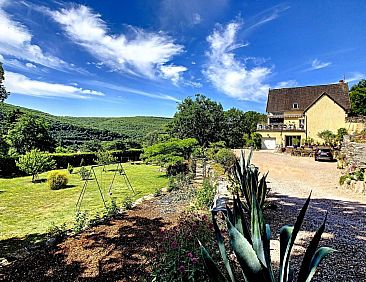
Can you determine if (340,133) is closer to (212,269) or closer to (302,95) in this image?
(302,95)

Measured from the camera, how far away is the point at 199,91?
29.4 m

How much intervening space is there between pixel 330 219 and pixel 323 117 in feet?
85.3

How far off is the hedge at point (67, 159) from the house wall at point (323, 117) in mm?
21419

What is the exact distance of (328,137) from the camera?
2622 cm

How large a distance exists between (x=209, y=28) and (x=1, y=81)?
10.9 metres

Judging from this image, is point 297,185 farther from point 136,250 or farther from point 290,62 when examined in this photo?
point 290,62

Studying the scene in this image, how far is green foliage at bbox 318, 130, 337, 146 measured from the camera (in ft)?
85.6

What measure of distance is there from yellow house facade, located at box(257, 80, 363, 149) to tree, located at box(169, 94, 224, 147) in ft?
21.4

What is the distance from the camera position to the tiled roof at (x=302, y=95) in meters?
30.4

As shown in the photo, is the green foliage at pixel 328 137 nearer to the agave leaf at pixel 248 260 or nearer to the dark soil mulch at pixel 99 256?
the dark soil mulch at pixel 99 256

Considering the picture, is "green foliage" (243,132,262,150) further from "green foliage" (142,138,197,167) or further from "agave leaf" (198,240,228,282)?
"agave leaf" (198,240,228,282)

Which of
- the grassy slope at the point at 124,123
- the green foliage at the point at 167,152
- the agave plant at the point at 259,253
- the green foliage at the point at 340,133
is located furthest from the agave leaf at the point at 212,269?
the grassy slope at the point at 124,123

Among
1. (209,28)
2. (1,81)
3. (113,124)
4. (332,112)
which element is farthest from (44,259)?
(113,124)

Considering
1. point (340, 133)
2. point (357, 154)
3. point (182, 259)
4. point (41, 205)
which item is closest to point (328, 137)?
point (340, 133)
